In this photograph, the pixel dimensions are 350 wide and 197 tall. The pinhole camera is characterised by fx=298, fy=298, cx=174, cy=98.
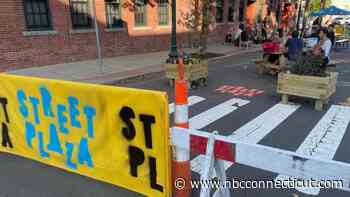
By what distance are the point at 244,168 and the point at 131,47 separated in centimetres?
1219

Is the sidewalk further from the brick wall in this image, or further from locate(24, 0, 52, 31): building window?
locate(24, 0, 52, 31): building window

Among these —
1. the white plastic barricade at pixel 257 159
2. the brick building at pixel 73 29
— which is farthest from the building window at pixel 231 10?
the white plastic barricade at pixel 257 159

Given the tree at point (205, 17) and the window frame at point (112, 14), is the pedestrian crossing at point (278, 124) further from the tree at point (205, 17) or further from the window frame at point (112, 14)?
the window frame at point (112, 14)

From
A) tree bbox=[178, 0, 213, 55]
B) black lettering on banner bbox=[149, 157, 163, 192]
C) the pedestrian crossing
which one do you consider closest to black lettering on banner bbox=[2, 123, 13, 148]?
black lettering on banner bbox=[149, 157, 163, 192]

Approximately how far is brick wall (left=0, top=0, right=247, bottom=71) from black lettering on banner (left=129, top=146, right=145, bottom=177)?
30.6 feet

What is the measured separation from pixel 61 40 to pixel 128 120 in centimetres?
1027

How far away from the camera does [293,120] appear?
5906 millimetres

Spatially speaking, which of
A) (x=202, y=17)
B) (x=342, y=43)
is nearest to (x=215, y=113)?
(x=202, y=17)

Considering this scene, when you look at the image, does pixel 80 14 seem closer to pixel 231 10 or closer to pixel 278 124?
pixel 278 124

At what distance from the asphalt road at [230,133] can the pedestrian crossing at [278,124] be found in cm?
6

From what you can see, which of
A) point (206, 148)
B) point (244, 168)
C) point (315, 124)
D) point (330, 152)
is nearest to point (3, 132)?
point (206, 148)

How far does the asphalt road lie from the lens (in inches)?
139

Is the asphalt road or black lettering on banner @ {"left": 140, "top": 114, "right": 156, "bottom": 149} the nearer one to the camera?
black lettering on banner @ {"left": 140, "top": 114, "right": 156, "bottom": 149}

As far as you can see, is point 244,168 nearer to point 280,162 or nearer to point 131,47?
point 280,162
